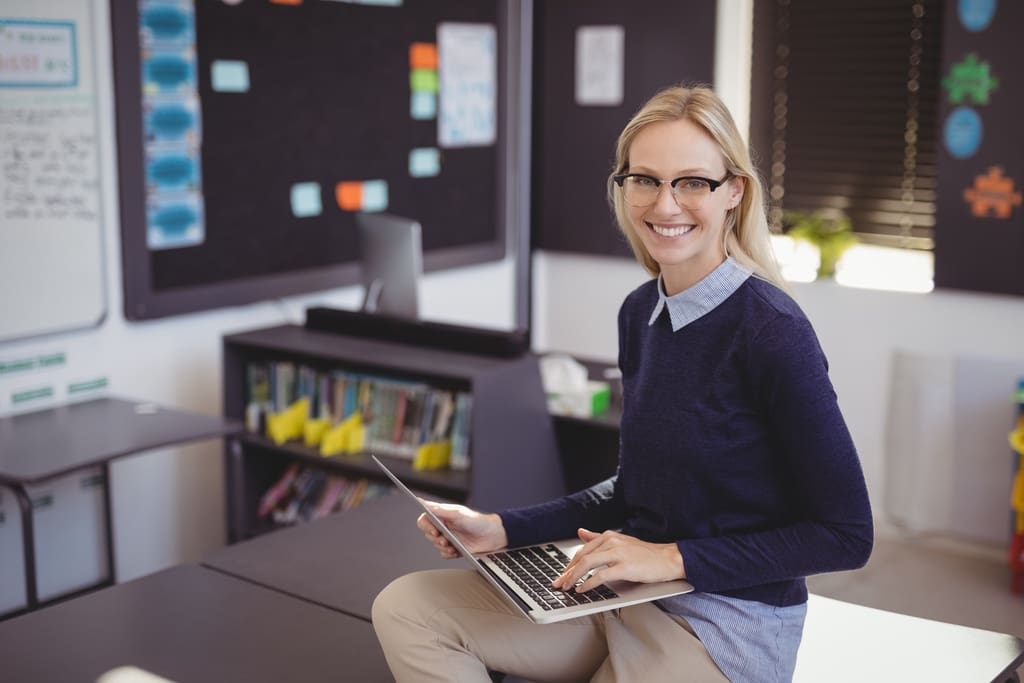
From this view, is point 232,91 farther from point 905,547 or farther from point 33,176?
point 905,547

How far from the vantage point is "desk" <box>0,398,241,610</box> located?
297 centimetres

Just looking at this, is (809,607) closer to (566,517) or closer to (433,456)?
(566,517)

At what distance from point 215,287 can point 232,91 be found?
0.67 m

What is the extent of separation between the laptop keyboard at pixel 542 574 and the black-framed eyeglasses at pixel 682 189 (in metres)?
0.54

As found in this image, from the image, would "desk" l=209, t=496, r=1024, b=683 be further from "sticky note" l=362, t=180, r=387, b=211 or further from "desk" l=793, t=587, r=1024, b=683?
"sticky note" l=362, t=180, r=387, b=211

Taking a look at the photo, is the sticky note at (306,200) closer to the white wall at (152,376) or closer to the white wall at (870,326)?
the white wall at (152,376)

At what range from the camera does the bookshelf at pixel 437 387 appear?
11.2ft

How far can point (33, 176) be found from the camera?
3.54 m

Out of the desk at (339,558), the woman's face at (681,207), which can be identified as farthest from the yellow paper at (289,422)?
the woman's face at (681,207)

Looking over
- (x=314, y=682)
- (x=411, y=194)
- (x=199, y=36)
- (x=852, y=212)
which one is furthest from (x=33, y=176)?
A: (x=852, y=212)

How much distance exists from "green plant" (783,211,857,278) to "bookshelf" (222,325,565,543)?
1.66 metres

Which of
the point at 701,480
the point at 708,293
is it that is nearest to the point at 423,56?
the point at 708,293

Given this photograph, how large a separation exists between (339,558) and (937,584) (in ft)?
8.31

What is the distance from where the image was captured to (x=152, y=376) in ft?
13.2
